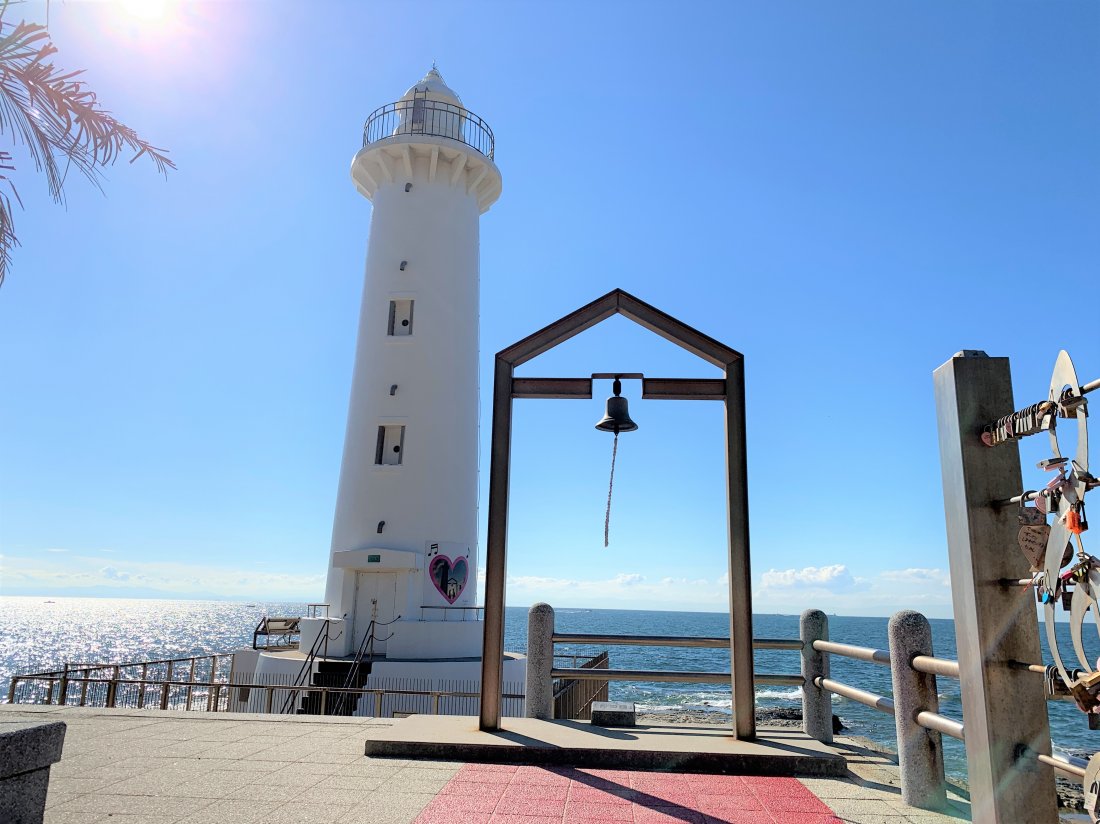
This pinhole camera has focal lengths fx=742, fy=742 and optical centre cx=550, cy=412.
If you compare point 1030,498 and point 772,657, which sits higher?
point 1030,498

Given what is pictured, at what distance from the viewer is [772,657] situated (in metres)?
65.1

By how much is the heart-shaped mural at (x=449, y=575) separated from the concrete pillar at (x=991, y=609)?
1828 centimetres

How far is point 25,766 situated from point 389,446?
A: 18115mm

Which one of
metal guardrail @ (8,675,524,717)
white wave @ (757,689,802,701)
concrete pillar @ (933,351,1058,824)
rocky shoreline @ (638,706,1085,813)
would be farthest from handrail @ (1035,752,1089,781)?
white wave @ (757,689,802,701)

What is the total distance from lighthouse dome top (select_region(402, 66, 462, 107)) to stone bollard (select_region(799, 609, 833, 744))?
22319 mm

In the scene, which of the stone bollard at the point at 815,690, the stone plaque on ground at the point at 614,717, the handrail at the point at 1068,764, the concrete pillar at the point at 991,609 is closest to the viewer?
the handrail at the point at 1068,764

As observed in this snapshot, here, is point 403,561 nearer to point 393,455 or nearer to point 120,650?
point 393,455

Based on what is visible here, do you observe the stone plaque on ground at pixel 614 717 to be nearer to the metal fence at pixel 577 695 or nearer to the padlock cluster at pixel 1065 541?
the padlock cluster at pixel 1065 541

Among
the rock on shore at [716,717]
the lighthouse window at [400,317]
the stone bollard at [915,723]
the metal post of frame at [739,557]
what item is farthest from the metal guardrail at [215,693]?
the rock on shore at [716,717]

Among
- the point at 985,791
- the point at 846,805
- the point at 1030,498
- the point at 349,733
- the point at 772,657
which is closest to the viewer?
the point at 1030,498

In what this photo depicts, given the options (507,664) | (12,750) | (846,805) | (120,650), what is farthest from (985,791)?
(120,650)

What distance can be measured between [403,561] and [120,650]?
90090mm

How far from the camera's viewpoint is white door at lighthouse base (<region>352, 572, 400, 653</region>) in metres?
20.2

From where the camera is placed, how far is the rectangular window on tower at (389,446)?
2116 centimetres
